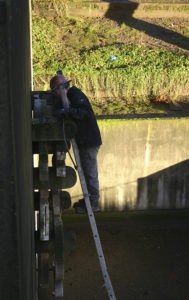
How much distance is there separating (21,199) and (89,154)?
3.04 meters

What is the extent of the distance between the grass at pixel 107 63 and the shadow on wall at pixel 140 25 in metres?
0.35

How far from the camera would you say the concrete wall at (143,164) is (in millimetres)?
9797

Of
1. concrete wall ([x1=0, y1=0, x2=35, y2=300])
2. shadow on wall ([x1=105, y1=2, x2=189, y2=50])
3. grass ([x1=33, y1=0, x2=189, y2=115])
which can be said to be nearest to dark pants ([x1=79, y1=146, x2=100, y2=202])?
concrete wall ([x1=0, y1=0, x2=35, y2=300])

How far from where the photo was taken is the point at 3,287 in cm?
322


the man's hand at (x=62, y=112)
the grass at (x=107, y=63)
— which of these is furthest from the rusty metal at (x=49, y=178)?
the grass at (x=107, y=63)

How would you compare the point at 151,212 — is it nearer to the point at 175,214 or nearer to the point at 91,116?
the point at 175,214

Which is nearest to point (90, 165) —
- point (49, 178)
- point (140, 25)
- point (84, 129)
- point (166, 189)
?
point (84, 129)

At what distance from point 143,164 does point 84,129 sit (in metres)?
4.38

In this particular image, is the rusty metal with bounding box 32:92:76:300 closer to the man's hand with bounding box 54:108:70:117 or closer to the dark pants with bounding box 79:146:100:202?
the man's hand with bounding box 54:108:70:117

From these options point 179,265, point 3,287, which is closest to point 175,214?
point 179,265

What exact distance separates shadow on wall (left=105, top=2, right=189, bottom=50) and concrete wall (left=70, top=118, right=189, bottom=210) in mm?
6240

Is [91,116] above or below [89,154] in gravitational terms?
above

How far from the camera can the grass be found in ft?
40.2

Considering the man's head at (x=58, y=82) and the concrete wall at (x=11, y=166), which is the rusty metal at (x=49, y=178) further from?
the concrete wall at (x=11, y=166)
